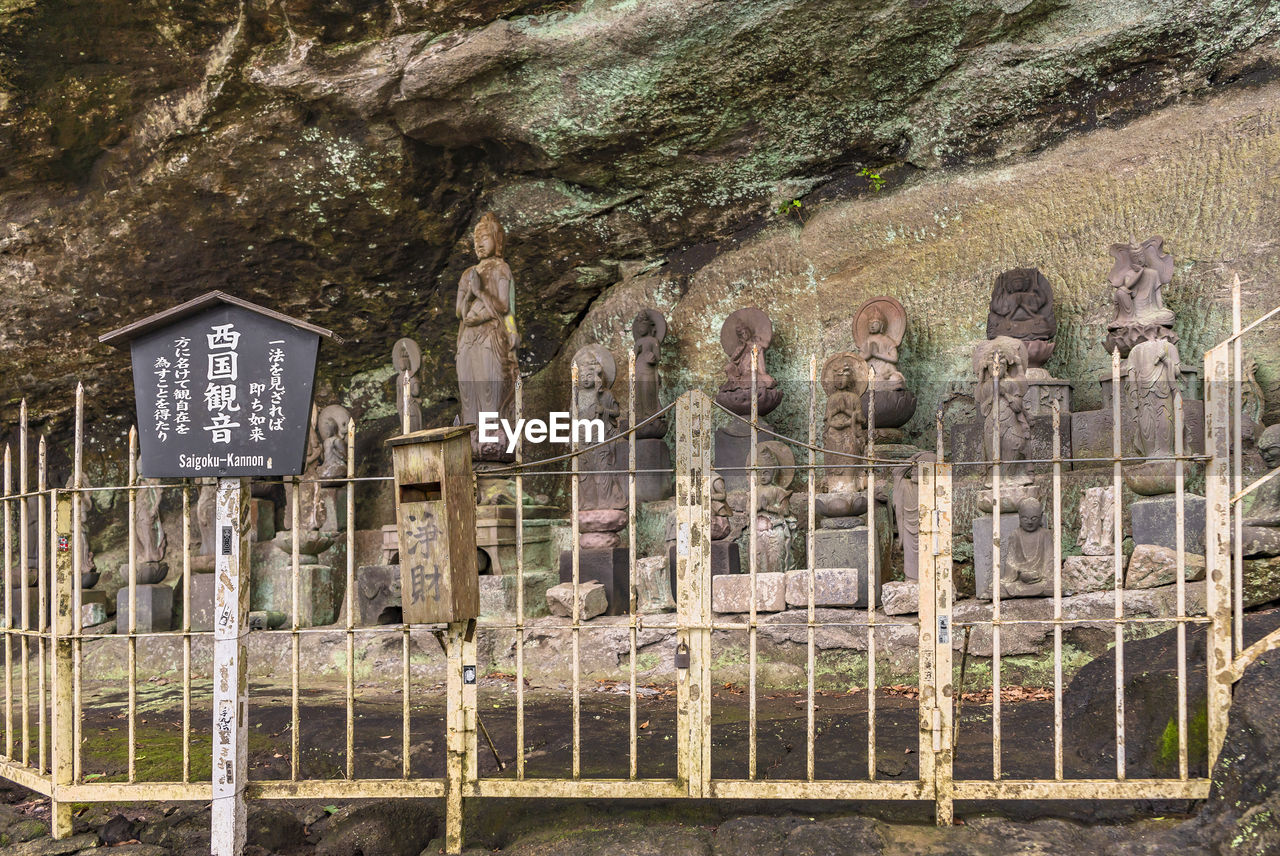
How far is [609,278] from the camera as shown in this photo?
1140cm

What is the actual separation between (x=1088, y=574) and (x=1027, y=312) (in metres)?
2.69

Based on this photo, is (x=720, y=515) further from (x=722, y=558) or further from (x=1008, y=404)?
(x=1008, y=404)

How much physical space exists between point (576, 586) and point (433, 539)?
58 cm

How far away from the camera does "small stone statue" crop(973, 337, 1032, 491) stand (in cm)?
739

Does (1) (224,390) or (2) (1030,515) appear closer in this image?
(1) (224,390)

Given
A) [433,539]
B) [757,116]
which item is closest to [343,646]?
[433,539]

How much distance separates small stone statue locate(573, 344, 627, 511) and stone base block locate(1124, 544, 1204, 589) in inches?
158

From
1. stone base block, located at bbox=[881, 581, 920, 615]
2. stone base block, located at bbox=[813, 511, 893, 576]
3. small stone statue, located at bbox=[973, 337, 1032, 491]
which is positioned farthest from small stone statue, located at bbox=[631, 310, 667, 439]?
stone base block, located at bbox=[881, 581, 920, 615]

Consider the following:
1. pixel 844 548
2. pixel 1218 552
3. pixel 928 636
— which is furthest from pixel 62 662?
pixel 844 548

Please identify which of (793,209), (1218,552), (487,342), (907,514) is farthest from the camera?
(793,209)

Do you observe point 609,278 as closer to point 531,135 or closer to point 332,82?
point 531,135

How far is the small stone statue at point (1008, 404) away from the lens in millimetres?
7387

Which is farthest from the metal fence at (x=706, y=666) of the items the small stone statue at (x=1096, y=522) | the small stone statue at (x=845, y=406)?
the small stone statue at (x=845, y=406)

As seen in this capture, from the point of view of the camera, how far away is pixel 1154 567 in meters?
6.16
